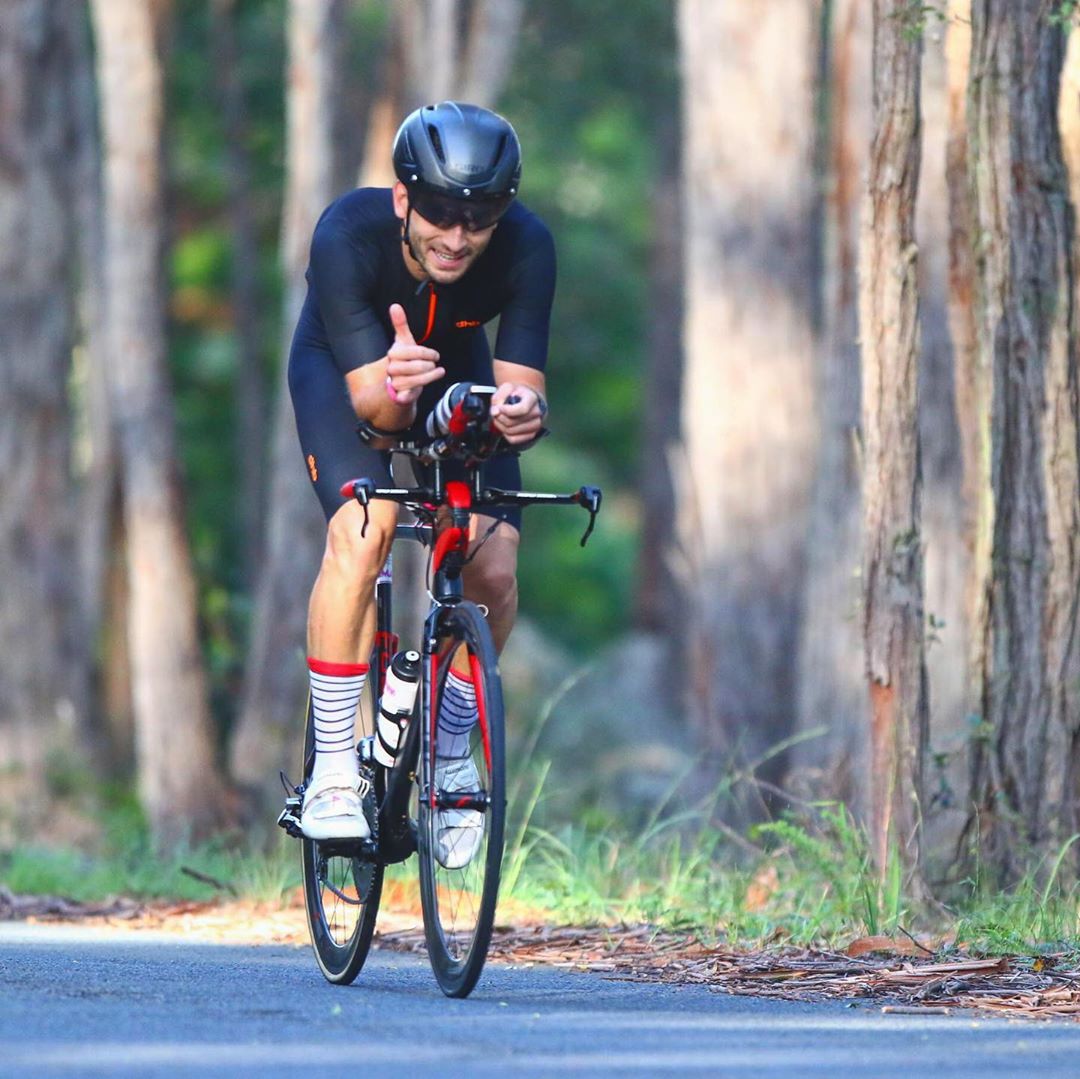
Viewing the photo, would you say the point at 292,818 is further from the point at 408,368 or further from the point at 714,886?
the point at 714,886

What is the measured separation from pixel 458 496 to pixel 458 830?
0.90 metres

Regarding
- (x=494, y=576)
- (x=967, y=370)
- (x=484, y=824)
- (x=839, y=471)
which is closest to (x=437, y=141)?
(x=494, y=576)

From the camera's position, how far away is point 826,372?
12.4 m

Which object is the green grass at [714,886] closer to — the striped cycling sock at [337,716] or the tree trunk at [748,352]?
the striped cycling sock at [337,716]

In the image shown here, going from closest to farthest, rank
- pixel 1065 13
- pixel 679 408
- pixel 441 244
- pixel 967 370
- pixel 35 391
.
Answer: pixel 441 244, pixel 1065 13, pixel 967 370, pixel 35 391, pixel 679 408

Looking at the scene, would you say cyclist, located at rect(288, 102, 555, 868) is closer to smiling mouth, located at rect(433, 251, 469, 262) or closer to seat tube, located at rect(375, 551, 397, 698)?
smiling mouth, located at rect(433, 251, 469, 262)

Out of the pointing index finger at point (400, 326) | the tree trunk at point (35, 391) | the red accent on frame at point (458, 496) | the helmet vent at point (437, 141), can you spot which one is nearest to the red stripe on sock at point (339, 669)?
the red accent on frame at point (458, 496)

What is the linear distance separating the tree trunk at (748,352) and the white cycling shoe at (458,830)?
8004 mm

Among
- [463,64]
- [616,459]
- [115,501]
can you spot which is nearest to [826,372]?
[463,64]

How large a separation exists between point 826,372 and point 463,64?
578 cm

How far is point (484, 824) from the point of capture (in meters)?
6.21

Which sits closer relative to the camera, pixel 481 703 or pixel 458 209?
pixel 481 703

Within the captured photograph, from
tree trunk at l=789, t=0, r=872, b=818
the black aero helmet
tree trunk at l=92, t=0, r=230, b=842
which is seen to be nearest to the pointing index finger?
the black aero helmet

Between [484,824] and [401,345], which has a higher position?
[401,345]
